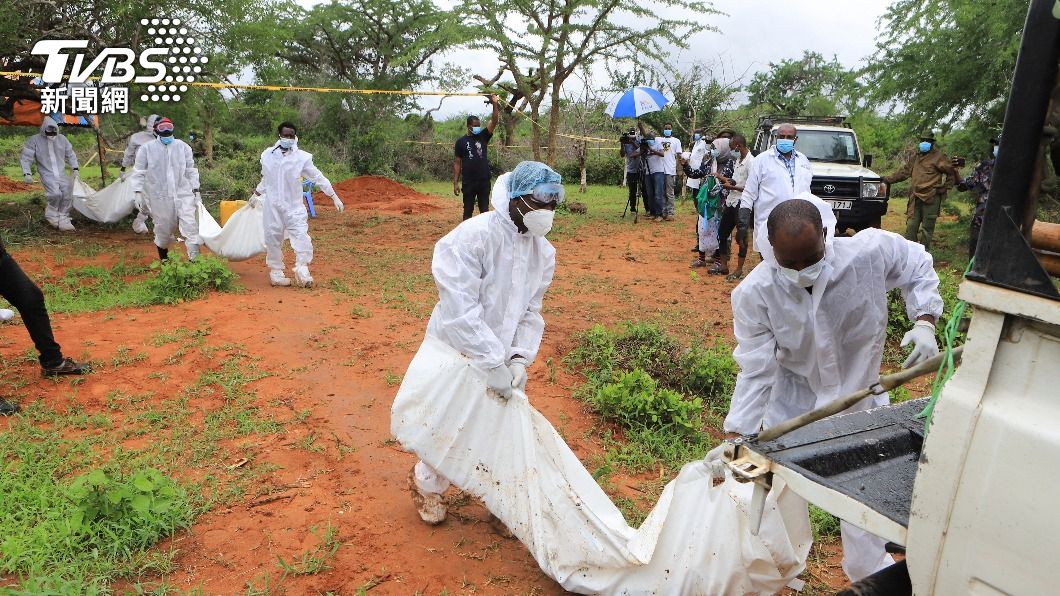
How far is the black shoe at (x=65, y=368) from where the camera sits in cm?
474

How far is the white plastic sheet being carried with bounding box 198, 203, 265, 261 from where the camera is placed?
7520 millimetres

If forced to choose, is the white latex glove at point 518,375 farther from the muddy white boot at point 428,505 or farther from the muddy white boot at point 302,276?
the muddy white boot at point 302,276

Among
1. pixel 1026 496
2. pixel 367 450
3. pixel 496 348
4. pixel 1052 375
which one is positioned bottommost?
pixel 367 450

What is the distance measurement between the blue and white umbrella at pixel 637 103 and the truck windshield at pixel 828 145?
9.26 ft

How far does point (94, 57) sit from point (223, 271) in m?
4.43

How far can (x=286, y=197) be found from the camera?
7379 millimetres

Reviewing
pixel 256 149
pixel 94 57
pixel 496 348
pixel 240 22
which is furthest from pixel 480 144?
pixel 256 149

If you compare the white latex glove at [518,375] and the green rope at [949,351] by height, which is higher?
the green rope at [949,351]

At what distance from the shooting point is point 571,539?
2.50m

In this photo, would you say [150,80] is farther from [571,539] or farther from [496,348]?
[571,539]

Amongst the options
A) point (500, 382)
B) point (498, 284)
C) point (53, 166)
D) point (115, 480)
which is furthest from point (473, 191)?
point (500, 382)

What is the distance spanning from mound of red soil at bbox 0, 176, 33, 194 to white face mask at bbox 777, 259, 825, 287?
668 inches

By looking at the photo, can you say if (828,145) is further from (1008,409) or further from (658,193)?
(1008,409)

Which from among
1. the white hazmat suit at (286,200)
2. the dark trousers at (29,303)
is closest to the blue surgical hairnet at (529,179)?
the dark trousers at (29,303)
